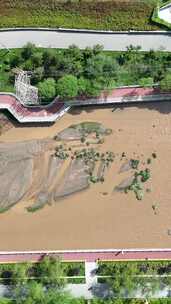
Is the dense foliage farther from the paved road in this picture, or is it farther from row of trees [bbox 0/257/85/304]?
the paved road

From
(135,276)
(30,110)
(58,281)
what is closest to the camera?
(58,281)

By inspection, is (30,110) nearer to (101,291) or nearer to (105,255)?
(105,255)

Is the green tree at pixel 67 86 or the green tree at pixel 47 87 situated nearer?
the green tree at pixel 67 86

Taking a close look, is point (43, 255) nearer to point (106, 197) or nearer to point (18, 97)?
point (106, 197)

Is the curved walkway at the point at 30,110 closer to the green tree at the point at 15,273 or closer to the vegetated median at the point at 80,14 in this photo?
the vegetated median at the point at 80,14

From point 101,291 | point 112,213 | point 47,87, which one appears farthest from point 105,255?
point 47,87

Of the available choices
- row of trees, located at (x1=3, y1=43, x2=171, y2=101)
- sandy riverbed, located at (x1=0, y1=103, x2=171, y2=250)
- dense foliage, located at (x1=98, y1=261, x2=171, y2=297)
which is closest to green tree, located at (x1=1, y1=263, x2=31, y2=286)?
sandy riverbed, located at (x1=0, y1=103, x2=171, y2=250)

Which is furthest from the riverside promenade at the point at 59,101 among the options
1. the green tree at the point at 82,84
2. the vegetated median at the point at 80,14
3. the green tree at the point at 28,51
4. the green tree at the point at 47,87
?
the vegetated median at the point at 80,14

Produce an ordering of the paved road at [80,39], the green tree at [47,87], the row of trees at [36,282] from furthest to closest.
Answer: the paved road at [80,39] < the green tree at [47,87] < the row of trees at [36,282]
